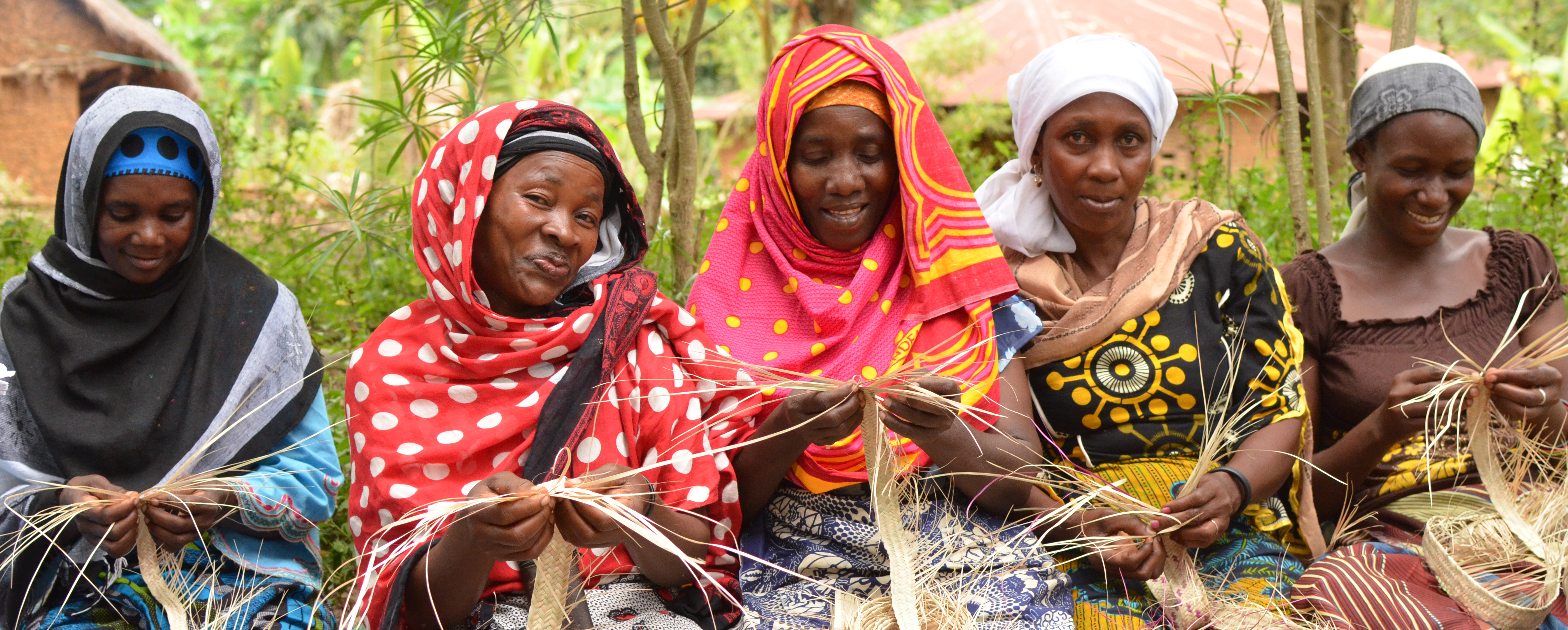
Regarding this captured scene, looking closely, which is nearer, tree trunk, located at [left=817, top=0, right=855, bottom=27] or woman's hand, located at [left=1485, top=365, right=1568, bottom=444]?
woman's hand, located at [left=1485, top=365, right=1568, bottom=444]

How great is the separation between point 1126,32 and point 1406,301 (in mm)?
10171

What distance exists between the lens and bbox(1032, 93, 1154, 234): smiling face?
8.61 feet

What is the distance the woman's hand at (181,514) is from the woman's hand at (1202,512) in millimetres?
1983

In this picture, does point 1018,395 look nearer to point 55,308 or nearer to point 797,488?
point 797,488

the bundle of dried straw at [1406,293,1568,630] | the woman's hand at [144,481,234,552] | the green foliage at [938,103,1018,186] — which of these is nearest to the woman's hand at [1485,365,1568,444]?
the bundle of dried straw at [1406,293,1568,630]

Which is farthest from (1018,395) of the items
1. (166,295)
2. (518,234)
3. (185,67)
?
(185,67)

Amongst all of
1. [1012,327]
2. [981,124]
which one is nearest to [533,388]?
[1012,327]

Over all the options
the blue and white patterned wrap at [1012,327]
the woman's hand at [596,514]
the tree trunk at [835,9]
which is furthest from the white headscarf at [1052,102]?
the tree trunk at [835,9]

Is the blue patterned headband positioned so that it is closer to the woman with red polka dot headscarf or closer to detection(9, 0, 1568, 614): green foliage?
the woman with red polka dot headscarf

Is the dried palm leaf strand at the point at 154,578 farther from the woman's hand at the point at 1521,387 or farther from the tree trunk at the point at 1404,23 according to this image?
the tree trunk at the point at 1404,23

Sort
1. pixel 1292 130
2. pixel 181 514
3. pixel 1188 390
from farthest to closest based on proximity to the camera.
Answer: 1. pixel 1292 130
2. pixel 1188 390
3. pixel 181 514

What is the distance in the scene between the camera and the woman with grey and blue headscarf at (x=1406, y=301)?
110 inches

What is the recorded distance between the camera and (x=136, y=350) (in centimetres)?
253

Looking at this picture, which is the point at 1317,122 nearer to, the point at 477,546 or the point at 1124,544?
the point at 1124,544
